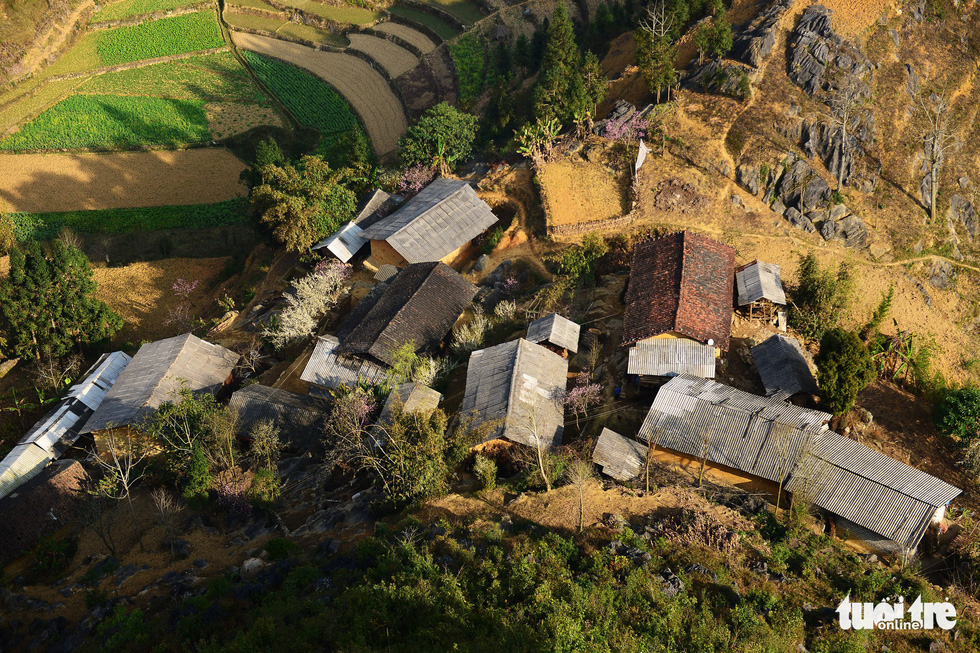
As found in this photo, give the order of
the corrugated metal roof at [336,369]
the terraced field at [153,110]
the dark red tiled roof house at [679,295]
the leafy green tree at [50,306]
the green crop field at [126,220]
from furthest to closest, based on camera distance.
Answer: the terraced field at [153,110] → the green crop field at [126,220] → the leafy green tree at [50,306] → the corrugated metal roof at [336,369] → the dark red tiled roof house at [679,295]

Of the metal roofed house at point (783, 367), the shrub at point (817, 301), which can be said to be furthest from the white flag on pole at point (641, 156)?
the metal roofed house at point (783, 367)

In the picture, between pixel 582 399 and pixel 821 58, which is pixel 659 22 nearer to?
pixel 821 58

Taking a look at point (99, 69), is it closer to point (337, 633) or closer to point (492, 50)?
point (492, 50)

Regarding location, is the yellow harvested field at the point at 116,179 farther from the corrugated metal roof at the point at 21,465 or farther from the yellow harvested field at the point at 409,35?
the corrugated metal roof at the point at 21,465

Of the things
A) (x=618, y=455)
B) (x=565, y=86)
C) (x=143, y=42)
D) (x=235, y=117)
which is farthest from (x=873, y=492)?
(x=143, y=42)

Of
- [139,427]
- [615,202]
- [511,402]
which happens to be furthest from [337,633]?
[615,202]

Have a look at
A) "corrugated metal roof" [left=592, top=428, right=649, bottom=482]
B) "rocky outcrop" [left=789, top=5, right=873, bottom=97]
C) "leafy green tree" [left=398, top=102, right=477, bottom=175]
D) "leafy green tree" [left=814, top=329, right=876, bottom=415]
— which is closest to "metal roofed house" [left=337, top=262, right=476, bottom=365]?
"corrugated metal roof" [left=592, top=428, right=649, bottom=482]
